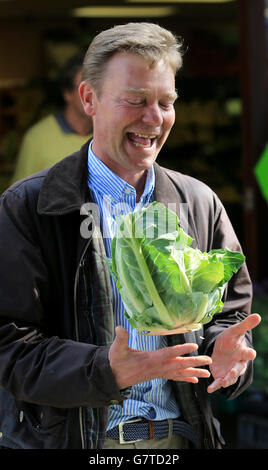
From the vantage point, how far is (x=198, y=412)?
7.72 ft

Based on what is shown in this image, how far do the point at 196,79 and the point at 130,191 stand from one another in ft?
20.8

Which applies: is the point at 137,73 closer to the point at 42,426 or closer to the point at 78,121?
the point at 42,426

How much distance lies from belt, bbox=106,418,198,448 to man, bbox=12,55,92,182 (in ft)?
9.52

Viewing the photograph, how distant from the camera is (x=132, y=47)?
87.9 inches

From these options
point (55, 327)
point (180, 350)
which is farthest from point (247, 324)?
point (55, 327)

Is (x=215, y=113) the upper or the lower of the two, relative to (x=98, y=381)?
lower

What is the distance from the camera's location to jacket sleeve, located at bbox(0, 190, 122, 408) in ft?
6.92

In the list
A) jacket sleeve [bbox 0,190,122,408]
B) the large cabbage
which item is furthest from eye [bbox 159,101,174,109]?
jacket sleeve [bbox 0,190,122,408]

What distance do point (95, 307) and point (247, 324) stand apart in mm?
425

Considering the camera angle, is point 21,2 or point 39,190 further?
point 21,2

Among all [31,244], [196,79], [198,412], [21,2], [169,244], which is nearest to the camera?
[169,244]

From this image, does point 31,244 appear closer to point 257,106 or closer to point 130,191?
point 130,191

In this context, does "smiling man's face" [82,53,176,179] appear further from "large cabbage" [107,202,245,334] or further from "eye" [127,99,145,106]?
"large cabbage" [107,202,245,334]
